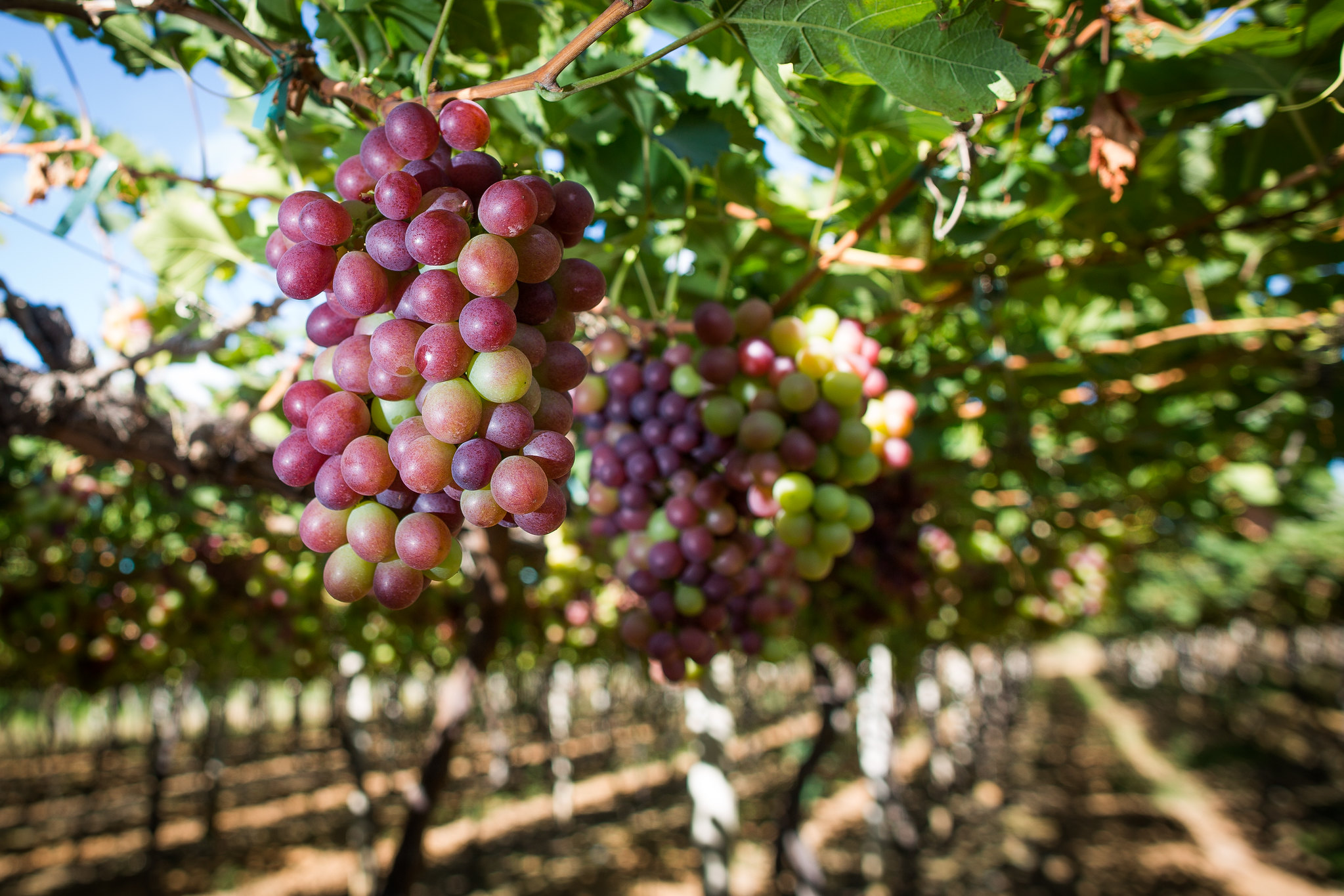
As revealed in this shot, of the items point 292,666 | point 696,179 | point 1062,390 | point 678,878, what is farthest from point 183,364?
point 678,878

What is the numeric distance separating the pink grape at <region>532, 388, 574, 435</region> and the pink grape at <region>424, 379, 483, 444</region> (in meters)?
0.10

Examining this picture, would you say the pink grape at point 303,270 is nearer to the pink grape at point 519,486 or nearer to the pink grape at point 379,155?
the pink grape at point 379,155

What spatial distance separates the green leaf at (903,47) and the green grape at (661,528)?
0.87 metres

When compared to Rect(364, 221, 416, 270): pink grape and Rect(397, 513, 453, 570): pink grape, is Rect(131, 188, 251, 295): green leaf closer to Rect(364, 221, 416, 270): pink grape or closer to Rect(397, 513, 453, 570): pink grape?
Rect(364, 221, 416, 270): pink grape

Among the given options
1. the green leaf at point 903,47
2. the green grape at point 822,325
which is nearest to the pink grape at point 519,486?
the green leaf at point 903,47

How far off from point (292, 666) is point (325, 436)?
252 inches

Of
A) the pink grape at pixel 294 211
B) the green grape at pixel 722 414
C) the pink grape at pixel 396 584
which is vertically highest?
the pink grape at pixel 294 211

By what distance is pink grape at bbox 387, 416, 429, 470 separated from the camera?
0.70m

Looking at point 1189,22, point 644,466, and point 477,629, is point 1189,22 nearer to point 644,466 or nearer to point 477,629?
point 644,466

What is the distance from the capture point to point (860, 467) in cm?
146

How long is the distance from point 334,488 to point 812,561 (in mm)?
1030

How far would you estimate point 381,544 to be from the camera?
2.32 feet

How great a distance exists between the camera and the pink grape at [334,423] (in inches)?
28.3

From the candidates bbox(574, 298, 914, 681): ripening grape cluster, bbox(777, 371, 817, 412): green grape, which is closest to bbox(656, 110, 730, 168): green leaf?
bbox(574, 298, 914, 681): ripening grape cluster
